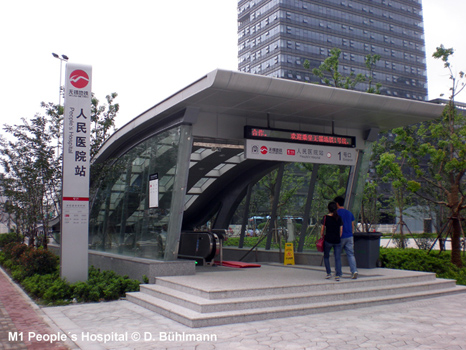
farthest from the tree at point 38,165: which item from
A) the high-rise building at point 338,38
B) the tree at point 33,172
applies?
the high-rise building at point 338,38

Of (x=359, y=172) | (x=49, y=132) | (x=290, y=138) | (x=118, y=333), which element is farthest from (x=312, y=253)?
(x=49, y=132)

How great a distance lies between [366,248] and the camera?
11633 mm

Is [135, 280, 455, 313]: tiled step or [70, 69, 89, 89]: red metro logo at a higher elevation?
[70, 69, 89, 89]: red metro logo

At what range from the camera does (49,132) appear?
1405 centimetres

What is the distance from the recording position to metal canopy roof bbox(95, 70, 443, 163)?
8.97 meters

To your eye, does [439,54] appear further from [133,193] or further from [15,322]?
[15,322]

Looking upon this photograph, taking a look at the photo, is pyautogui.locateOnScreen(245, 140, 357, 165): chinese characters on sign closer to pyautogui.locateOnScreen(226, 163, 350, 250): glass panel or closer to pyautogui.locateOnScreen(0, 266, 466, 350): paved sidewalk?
pyautogui.locateOnScreen(226, 163, 350, 250): glass panel

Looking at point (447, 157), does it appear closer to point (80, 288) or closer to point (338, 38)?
point (80, 288)

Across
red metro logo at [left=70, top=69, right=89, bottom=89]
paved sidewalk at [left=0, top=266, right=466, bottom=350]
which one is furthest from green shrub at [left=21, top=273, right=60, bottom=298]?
red metro logo at [left=70, top=69, right=89, bottom=89]

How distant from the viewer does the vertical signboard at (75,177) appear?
32.5 ft

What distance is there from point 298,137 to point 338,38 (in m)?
77.6

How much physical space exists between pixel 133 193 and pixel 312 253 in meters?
5.47

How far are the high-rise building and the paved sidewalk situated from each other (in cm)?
7118

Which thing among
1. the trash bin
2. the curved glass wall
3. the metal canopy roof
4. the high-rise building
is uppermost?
the high-rise building
